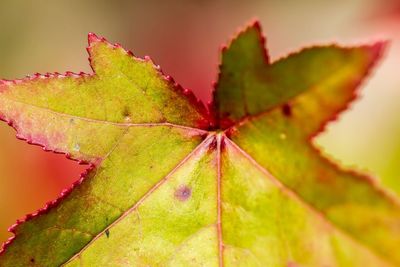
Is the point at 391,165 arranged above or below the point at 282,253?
above

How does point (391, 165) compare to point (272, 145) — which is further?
point (391, 165)

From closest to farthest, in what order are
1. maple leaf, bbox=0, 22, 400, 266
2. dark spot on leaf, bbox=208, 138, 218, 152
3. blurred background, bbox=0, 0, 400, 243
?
1. maple leaf, bbox=0, 22, 400, 266
2. dark spot on leaf, bbox=208, 138, 218, 152
3. blurred background, bbox=0, 0, 400, 243

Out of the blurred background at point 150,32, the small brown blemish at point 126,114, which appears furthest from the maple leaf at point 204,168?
the blurred background at point 150,32

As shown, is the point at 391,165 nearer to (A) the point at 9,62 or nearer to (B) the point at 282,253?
(B) the point at 282,253

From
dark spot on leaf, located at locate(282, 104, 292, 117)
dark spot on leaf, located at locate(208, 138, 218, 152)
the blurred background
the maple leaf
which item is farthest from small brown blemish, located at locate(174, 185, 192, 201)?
the blurred background

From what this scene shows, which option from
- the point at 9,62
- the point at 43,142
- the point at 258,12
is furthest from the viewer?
the point at 258,12

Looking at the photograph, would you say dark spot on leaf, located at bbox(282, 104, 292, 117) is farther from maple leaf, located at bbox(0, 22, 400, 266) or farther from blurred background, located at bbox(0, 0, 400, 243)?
blurred background, located at bbox(0, 0, 400, 243)

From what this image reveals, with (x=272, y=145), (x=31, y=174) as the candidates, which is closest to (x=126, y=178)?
(x=272, y=145)
